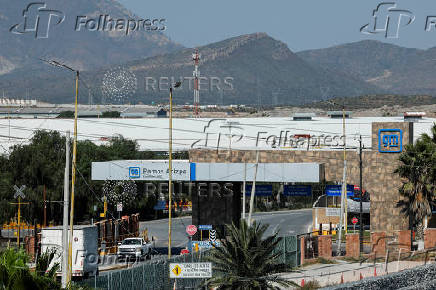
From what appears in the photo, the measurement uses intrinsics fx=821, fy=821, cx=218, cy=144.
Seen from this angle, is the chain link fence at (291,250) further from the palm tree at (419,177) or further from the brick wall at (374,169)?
the palm tree at (419,177)

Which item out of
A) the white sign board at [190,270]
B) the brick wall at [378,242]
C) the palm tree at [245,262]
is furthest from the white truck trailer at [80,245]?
the brick wall at [378,242]

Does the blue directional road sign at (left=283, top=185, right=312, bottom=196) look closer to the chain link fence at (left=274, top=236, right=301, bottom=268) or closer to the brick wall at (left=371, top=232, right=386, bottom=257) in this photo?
the brick wall at (left=371, top=232, right=386, bottom=257)

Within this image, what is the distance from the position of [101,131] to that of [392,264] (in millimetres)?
97525

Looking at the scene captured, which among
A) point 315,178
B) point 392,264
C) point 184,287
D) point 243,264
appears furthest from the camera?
point 315,178

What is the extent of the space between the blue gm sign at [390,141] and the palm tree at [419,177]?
1884 millimetres

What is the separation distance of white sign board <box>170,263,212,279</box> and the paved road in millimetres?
34859

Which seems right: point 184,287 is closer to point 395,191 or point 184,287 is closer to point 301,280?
point 301,280

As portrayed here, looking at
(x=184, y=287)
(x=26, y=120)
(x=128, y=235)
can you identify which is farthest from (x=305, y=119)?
(x=184, y=287)

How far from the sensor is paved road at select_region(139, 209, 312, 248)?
71.0 meters

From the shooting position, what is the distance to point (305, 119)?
133 meters

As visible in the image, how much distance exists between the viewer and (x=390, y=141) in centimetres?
5797

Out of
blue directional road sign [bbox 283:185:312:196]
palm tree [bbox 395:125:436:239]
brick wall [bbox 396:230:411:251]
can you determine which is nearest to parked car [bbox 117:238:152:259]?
blue directional road sign [bbox 283:185:312:196]

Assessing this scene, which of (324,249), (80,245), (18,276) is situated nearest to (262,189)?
(324,249)

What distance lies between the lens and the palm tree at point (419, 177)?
5494 cm
